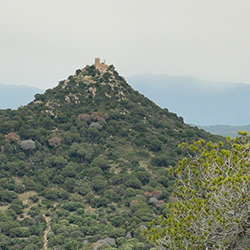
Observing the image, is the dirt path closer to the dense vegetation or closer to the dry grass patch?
the dense vegetation

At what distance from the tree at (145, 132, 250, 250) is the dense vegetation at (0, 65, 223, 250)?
763 inches

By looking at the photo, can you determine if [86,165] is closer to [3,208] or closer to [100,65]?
[3,208]

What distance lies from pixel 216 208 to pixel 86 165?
4246 cm

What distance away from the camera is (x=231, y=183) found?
9594 millimetres

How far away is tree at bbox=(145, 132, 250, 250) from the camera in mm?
9523

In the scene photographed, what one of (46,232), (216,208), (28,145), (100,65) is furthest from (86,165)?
(216,208)

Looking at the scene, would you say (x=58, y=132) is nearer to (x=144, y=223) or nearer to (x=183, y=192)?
(x=144, y=223)

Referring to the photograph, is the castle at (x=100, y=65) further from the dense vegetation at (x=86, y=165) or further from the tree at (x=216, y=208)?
the tree at (x=216, y=208)

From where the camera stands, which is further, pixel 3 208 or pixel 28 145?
pixel 28 145

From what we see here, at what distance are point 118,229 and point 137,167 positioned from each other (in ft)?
57.3

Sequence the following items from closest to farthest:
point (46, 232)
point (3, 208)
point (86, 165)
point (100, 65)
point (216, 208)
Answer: point (216, 208)
point (46, 232)
point (3, 208)
point (86, 165)
point (100, 65)

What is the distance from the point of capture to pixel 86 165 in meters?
51.2

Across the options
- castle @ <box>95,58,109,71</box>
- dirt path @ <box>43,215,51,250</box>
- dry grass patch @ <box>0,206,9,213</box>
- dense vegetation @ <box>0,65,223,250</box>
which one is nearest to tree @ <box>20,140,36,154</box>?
dense vegetation @ <box>0,65,223,250</box>

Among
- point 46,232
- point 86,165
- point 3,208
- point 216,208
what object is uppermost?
point 86,165
